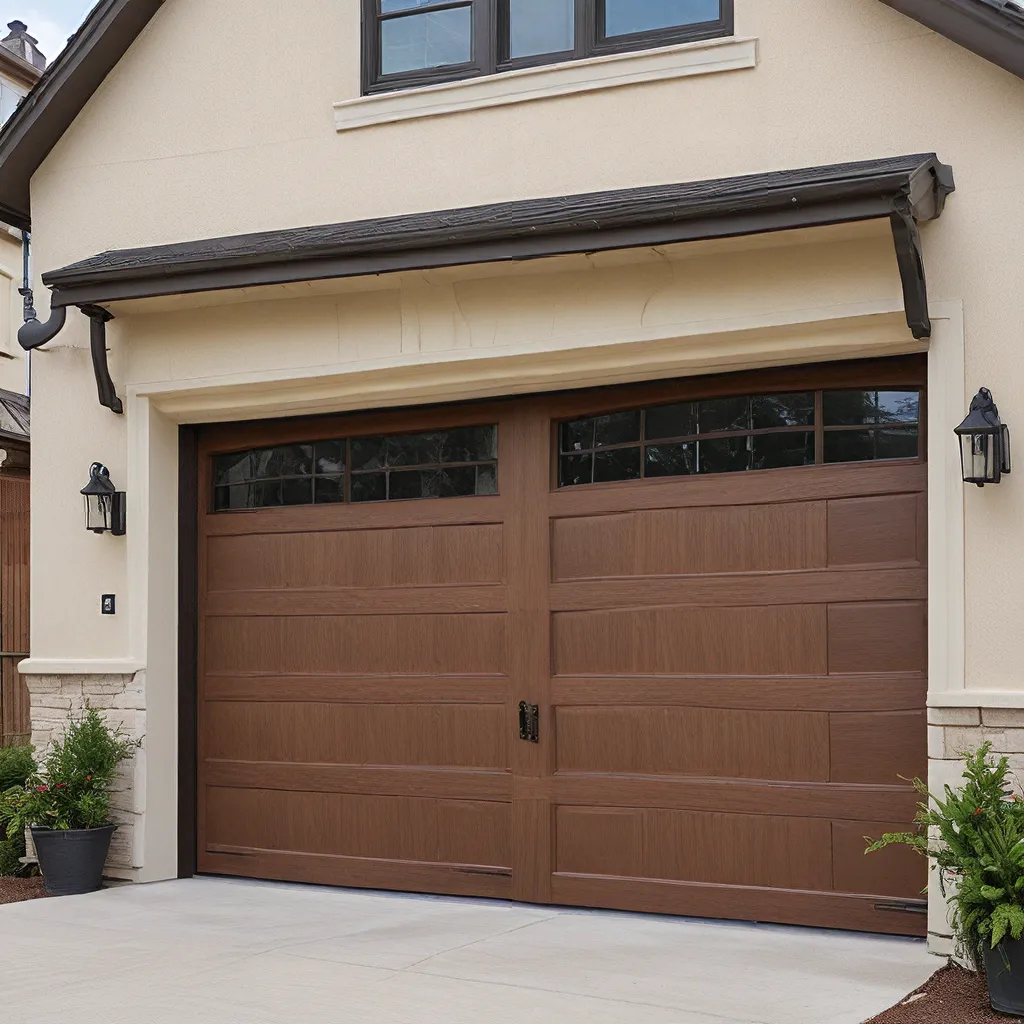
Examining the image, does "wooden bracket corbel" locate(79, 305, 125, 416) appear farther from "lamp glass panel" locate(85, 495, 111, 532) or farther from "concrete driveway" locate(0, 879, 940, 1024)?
"concrete driveway" locate(0, 879, 940, 1024)

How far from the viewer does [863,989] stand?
552cm

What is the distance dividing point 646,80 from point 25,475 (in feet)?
23.8

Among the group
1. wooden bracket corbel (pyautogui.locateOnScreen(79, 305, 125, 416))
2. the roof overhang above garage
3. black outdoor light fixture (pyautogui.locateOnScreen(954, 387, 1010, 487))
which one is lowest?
black outdoor light fixture (pyautogui.locateOnScreen(954, 387, 1010, 487))

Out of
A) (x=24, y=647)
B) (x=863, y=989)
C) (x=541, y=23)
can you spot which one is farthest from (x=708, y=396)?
(x=24, y=647)

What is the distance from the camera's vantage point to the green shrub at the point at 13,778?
854 centimetres

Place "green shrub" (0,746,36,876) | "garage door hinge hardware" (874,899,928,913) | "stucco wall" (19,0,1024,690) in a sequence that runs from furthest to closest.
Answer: "green shrub" (0,746,36,876) → "garage door hinge hardware" (874,899,928,913) → "stucco wall" (19,0,1024,690)

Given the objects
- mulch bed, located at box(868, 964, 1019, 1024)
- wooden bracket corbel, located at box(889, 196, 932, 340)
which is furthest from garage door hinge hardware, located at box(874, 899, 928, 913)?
wooden bracket corbel, located at box(889, 196, 932, 340)

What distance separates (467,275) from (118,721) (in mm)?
3448

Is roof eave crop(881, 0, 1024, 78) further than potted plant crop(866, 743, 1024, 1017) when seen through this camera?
Yes

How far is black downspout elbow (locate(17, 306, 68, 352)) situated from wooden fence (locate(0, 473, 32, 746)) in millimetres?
3712

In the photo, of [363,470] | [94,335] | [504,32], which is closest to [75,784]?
[363,470]

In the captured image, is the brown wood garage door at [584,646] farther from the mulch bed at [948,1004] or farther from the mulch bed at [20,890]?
the mulch bed at [20,890]

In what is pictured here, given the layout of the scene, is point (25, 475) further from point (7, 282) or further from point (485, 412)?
point (485, 412)

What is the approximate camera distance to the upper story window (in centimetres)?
714
